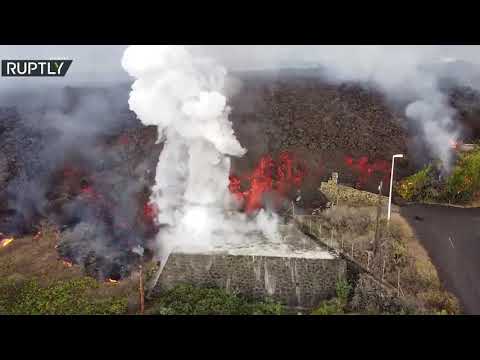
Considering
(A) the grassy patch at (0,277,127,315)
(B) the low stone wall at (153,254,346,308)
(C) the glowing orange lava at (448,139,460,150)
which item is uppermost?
(C) the glowing orange lava at (448,139,460,150)

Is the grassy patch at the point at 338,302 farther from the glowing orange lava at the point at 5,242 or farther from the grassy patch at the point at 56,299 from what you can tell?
the glowing orange lava at the point at 5,242

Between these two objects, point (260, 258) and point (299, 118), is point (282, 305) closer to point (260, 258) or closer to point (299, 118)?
point (260, 258)

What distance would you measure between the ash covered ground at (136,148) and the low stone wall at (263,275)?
197 centimetres

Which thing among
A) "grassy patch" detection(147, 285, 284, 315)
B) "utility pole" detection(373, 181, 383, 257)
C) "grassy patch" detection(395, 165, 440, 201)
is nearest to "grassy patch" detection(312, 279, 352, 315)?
"grassy patch" detection(147, 285, 284, 315)

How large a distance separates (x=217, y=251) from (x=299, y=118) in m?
5.63

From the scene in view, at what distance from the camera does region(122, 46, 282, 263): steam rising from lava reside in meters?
14.8

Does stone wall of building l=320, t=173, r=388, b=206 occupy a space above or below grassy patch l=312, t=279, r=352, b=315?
above

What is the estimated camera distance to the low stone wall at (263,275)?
13.5 m

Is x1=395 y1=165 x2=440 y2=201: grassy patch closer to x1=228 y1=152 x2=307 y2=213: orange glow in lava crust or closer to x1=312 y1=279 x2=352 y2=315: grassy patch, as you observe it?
x1=228 y1=152 x2=307 y2=213: orange glow in lava crust

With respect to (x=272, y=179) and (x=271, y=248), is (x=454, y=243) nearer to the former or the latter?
(x=271, y=248)

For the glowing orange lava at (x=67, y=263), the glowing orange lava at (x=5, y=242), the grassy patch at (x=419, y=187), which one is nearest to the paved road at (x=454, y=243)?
the grassy patch at (x=419, y=187)

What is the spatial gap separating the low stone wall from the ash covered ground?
6.45 feet

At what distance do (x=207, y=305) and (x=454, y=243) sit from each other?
8.03 metres

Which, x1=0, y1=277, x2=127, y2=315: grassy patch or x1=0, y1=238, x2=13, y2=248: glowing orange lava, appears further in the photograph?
x1=0, y1=238, x2=13, y2=248: glowing orange lava
